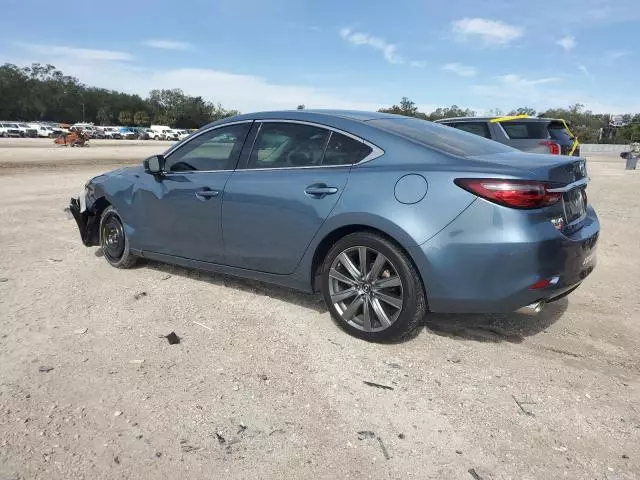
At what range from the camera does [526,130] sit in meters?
11.4

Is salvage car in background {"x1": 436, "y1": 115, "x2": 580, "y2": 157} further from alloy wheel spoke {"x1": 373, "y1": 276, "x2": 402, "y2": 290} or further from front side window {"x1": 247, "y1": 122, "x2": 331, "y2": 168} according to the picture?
alloy wheel spoke {"x1": 373, "y1": 276, "x2": 402, "y2": 290}

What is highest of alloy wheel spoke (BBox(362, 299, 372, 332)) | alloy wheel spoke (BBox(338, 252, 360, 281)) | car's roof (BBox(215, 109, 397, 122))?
car's roof (BBox(215, 109, 397, 122))

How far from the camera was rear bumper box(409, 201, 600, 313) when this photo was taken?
10.6 ft

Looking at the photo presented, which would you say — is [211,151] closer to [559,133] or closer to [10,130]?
[559,133]

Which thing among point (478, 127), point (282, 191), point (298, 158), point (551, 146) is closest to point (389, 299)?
point (282, 191)

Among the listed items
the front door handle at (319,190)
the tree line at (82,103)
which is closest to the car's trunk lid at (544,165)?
the front door handle at (319,190)

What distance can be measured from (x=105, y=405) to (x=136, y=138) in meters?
80.8

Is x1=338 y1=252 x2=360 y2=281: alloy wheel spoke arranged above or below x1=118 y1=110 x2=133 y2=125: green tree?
below

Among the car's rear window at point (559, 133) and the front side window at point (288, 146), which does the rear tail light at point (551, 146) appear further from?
the front side window at point (288, 146)

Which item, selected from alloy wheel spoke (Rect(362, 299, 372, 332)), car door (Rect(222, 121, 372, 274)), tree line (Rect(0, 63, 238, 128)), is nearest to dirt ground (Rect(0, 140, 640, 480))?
alloy wheel spoke (Rect(362, 299, 372, 332))

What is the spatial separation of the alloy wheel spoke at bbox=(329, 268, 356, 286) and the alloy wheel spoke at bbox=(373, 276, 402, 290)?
0.18 meters

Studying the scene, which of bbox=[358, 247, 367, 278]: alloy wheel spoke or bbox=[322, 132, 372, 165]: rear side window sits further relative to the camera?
bbox=[322, 132, 372, 165]: rear side window

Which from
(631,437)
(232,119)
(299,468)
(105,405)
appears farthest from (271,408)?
(232,119)

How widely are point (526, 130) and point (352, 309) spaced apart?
8974 mm
